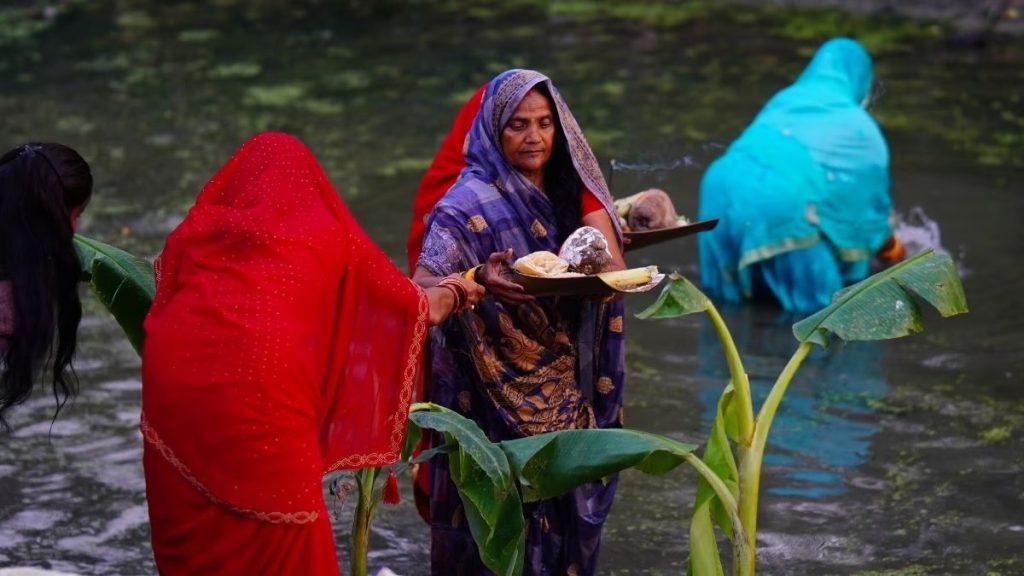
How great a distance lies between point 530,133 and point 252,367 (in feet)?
4.85

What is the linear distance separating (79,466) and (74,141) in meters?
A: 5.98

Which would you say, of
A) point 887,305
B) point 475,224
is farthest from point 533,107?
point 887,305

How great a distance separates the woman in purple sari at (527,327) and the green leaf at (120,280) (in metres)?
→ 0.85

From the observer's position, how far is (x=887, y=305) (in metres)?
4.29

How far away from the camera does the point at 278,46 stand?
1531 cm

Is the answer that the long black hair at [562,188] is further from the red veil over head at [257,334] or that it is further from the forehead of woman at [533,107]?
the red veil over head at [257,334]

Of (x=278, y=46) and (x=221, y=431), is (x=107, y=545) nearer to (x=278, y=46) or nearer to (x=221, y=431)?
(x=221, y=431)

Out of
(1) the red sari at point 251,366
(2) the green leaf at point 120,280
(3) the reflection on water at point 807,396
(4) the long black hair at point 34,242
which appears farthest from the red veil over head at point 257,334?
(3) the reflection on water at point 807,396

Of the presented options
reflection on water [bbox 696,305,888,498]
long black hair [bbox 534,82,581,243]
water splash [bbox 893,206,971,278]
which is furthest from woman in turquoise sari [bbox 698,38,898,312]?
long black hair [bbox 534,82,581,243]

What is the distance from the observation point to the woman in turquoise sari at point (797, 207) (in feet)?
26.4

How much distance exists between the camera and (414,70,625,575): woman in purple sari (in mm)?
4523

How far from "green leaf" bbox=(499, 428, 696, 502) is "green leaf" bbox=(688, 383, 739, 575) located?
0.58 feet

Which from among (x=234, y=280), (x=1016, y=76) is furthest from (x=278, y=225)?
(x=1016, y=76)

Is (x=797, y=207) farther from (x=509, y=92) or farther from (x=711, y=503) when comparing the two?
(x=711, y=503)
